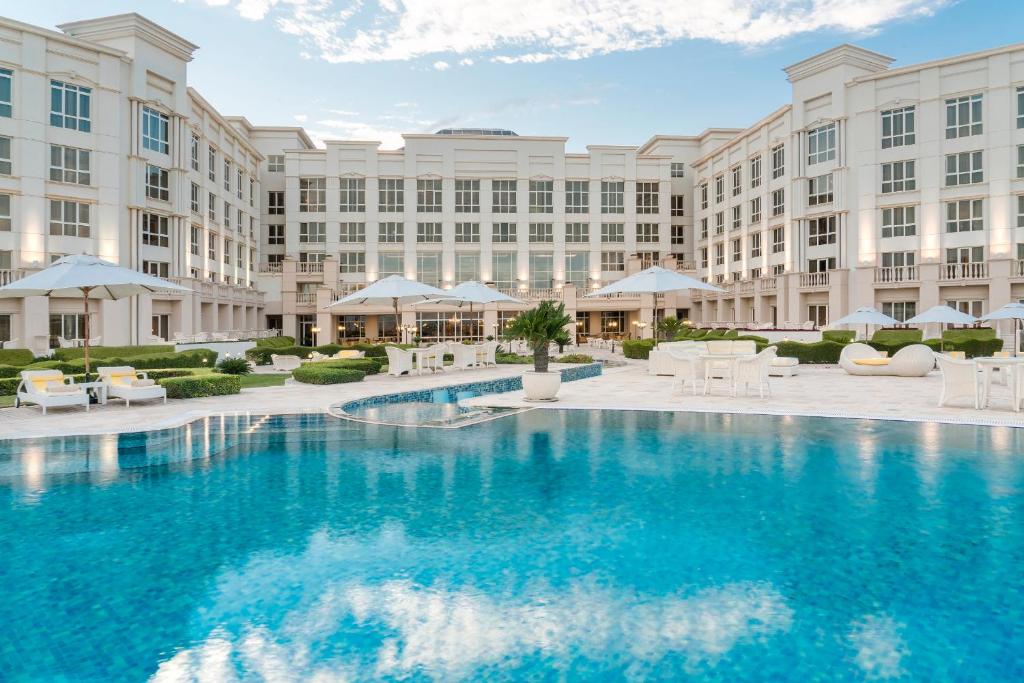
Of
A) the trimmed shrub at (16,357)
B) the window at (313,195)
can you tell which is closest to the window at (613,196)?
the window at (313,195)

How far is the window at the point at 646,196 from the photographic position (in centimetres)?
5306

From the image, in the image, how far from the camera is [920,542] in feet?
16.4

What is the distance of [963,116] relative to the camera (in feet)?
114

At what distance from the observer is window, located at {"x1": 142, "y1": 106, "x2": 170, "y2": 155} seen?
109 ft

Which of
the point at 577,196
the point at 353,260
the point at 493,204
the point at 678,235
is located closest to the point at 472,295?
the point at 493,204

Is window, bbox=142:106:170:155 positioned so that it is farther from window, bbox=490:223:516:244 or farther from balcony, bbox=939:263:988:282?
balcony, bbox=939:263:988:282

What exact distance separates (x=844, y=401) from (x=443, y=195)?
41798mm

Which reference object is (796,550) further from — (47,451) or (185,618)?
(47,451)

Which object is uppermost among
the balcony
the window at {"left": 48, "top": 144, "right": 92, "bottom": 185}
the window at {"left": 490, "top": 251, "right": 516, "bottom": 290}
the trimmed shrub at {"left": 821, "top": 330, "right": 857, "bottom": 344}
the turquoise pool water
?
the window at {"left": 48, "top": 144, "right": 92, "bottom": 185}

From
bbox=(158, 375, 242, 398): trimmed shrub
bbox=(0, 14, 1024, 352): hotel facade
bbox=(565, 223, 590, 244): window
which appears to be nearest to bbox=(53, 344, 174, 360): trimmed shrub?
bbox=(158, 375, 242, 398): trimmed shrub

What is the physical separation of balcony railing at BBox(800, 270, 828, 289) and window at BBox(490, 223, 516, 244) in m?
22.3

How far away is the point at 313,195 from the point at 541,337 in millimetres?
41790

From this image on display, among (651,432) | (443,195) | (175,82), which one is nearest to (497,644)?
(651,432)

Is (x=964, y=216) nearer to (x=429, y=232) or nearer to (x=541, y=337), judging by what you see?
(x=541, y=337)
